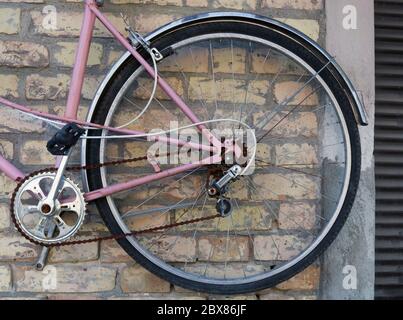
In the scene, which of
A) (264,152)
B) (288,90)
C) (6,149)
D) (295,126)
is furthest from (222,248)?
(6,149)

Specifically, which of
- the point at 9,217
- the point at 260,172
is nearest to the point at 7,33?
the point at 9,217

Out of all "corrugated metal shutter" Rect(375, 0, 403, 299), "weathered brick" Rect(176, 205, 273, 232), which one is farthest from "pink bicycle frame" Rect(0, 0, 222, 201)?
"corrugated metal shutter" Rect(375, 0, 403, 299)

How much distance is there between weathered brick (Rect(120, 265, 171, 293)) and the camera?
2.42m

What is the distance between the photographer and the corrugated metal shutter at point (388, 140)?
8.60 ft

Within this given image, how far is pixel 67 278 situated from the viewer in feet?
7.89

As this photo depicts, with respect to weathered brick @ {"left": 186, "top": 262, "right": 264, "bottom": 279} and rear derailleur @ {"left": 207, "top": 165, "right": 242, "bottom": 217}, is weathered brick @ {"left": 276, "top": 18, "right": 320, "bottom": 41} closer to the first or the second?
rear derailleur @ {"left": 207, "top": 165, "right": 242, "bottom": 217}

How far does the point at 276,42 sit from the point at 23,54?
104 centimetres

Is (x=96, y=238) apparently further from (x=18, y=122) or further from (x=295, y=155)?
(x=295, y=155)

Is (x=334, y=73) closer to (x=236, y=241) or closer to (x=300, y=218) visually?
(x=300, y=218)

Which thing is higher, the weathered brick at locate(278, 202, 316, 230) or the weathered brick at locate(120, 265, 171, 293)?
the weathered brick at locate(278, 202, 316, 230)

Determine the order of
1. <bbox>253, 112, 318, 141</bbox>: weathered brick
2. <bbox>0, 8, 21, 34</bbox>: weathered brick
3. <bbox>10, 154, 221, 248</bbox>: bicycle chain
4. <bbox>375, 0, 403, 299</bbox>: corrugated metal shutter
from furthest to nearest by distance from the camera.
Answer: <bbox>375, 0, 403, 299</bbox>: corrugated metal shutter
<bbox>253, 112, 318, 141</bbox>: weathered brick
<bbox>0, 8, 21, 34</bbox>: weathered brick
<bbox>10, 154, 221, 248</bbox>: bicycle chain

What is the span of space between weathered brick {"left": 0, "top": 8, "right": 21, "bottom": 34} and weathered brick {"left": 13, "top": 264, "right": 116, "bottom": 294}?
0.99 m

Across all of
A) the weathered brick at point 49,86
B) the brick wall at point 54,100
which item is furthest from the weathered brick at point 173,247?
the weathered brick at point 49,86

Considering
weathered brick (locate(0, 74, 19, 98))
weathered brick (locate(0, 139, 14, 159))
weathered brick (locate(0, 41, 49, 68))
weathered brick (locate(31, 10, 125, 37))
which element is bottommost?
weathered brick (locate(0, 139, 14, 159))
